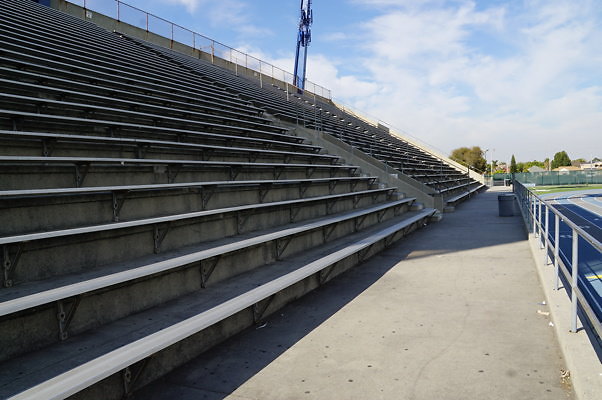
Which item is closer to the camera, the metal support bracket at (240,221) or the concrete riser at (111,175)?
the concrete riser at (111,175)

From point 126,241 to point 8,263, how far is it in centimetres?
90

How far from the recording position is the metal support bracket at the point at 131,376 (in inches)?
95.8

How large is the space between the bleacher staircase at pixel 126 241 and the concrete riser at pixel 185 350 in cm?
1

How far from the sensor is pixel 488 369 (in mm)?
2758

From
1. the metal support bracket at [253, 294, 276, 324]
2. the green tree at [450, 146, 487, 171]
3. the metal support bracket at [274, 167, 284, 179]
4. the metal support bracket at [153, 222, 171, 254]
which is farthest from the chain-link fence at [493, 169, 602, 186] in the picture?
the metal support bracket at [153, 222, 171, 254]

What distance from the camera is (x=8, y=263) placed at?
258 centimetres

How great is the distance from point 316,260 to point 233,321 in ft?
4.89

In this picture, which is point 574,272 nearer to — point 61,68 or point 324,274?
point 324,274

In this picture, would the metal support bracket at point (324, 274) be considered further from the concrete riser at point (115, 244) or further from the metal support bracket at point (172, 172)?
the metal support bracket at point (172, 172)

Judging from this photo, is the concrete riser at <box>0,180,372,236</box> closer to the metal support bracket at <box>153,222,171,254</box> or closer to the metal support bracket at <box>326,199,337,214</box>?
the metal support bracket at <box>153,222,171,254</box>

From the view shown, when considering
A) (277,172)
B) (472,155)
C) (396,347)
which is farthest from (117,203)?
(472,155)

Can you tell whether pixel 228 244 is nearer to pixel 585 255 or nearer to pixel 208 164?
pixel 208 164

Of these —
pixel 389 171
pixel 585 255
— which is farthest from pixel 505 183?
pixel 585 255

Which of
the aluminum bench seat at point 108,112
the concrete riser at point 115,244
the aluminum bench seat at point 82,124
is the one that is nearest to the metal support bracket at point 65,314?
the concrete riser at point 115,244
